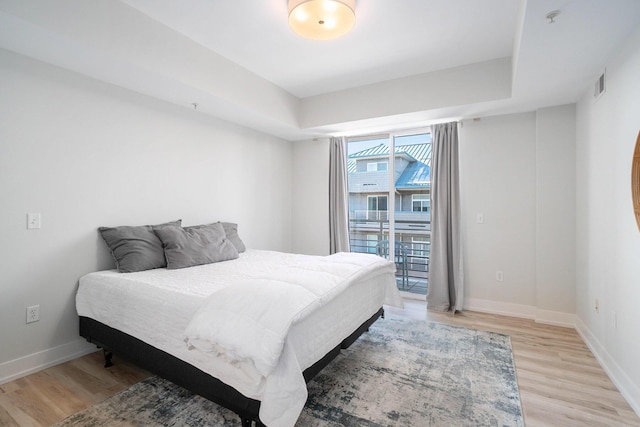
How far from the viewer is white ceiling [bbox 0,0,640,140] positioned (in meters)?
1.91

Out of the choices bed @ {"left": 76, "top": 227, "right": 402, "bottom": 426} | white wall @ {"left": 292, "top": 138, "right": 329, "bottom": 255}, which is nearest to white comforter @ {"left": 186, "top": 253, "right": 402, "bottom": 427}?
bed @ {"left": 76, "top": 227, "right": 402, "bottom": 426}

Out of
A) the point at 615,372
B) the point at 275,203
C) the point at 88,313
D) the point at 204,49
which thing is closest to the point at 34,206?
the point at 88,313

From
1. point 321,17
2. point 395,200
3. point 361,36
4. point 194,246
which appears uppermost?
point 361,36

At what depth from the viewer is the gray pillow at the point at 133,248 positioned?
249cm

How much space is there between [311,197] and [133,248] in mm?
2752

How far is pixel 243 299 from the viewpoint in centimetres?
158

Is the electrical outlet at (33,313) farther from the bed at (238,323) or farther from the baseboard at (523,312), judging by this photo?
the baseboard at (523,312)

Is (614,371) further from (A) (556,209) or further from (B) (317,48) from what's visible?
(B) (317,48)

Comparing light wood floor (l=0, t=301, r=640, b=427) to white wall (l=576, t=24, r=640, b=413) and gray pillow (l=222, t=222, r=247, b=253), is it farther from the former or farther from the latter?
gray pillow (l=222, t=222, r=247, b=253)

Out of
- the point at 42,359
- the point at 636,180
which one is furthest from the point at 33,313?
the point at 636,180

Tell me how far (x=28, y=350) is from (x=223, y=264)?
148 centimetres

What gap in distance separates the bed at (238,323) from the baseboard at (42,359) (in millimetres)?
195

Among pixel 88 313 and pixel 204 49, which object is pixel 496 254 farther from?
pixel 88 313

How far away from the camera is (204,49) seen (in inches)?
112
